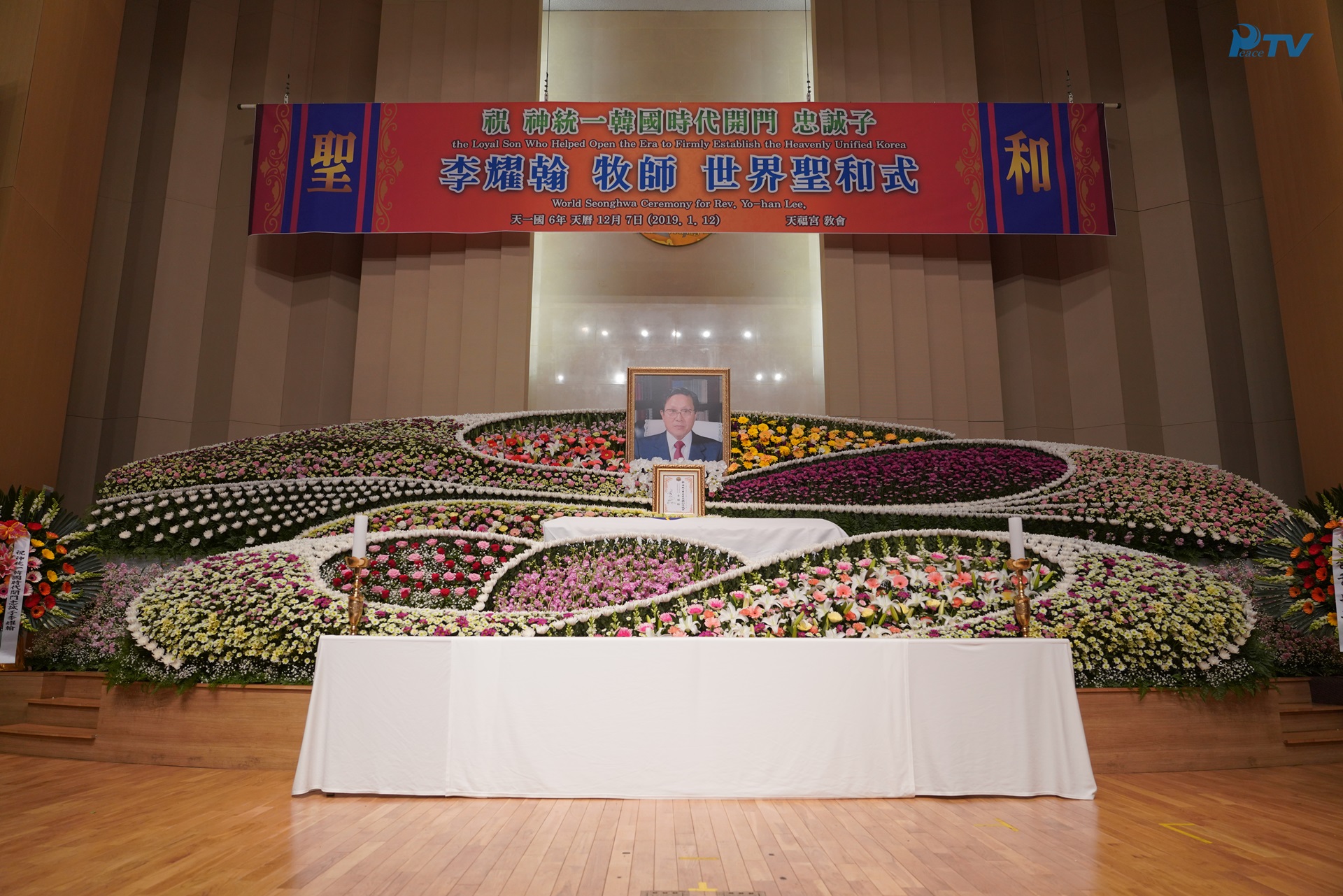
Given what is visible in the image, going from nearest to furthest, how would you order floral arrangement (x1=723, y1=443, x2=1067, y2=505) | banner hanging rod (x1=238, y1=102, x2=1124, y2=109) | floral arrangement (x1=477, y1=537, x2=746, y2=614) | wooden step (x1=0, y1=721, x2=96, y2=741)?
wooden step (x1=0, y1=721, x2=96, y2=741) → floral arrangement (x1=477, y1=537, x2=746, y2=614) → floral arrangement (x1=723, y1=443, x2=1067, y2=505) → banner hanging rod (x1=238, y1=102, x2=1124, y2=109)

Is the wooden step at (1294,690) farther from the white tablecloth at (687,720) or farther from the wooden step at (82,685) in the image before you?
the wooden step at (82,685)

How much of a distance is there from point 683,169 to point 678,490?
4935 mm

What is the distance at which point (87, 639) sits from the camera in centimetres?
465

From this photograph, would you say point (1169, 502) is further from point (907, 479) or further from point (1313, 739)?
point (1313, 739)

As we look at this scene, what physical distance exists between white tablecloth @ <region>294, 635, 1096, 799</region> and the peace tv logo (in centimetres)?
731

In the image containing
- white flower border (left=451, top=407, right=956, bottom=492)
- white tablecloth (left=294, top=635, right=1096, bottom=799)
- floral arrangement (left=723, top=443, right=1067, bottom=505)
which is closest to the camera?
white tablecloth (left=294, top=635, right=1096, bottom=799)

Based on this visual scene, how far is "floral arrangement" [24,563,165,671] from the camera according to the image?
15.1 ft

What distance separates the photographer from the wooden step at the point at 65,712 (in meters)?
4.14

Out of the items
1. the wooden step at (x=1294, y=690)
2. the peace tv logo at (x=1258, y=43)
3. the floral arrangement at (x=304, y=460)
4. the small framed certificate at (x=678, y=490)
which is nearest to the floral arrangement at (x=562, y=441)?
the floral arrangement at (x=304, y=460)

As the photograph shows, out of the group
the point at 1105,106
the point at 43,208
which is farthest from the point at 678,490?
the point at 1105,106

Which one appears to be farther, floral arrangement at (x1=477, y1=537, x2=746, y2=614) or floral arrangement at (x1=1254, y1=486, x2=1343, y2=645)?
floral arrangement at (x1=477, y1=537, x2=746, y2=614)

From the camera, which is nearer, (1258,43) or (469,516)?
(469,516)

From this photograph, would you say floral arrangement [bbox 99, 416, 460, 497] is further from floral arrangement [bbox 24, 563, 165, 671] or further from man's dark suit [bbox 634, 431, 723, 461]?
floral arrangement [bbox 24, 563, 165, 671]

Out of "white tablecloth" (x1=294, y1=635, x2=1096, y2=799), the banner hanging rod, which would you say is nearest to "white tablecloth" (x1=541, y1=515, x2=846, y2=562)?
"white tablecloth" (x1=294, y1=635, x2=1096, y2=799)
